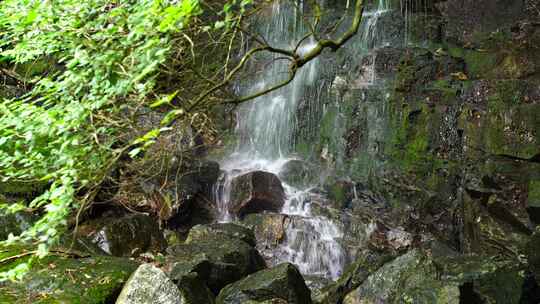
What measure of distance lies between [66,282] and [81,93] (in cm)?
157

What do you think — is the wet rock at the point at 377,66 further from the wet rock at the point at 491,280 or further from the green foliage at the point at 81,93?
the green foliage at the point at 81,93

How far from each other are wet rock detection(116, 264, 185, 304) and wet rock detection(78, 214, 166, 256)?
11.8 ft

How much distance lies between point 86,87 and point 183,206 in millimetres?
6852

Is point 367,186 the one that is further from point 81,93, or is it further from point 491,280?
point 81,93

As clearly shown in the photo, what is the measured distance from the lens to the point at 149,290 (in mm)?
3512

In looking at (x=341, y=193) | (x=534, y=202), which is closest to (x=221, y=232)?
(x=341, y=193)

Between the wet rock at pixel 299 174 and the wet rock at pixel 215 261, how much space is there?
460 centimetres

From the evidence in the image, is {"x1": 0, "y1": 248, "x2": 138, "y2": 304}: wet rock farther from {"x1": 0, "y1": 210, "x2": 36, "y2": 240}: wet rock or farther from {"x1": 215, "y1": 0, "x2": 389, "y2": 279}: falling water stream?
{"x1": 215, "y1": 0, "x2": 389, "y2": 279}: falling water stream

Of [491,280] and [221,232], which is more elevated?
[491,280]

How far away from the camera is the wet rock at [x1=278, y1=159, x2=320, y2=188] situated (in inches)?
442

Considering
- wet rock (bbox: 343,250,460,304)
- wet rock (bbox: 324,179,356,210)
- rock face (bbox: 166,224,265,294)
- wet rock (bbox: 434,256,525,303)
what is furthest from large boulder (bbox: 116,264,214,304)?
wet rock (bbox: 324,179,356,210)

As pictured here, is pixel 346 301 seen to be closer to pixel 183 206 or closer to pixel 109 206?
pixel 109 206

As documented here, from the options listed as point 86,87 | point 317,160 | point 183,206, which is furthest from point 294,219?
point 86,87

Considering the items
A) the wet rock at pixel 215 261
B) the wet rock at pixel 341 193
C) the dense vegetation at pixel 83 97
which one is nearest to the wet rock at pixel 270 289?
the wet rock at pixel 215 261
